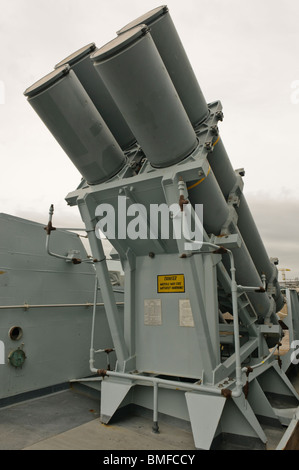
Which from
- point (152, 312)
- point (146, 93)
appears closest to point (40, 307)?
point (152, 312)

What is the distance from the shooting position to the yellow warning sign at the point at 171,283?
4.02 m

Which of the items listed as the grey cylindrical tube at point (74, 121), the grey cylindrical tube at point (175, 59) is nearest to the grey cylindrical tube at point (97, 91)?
the grey cylindrical tube at point (74, 121)

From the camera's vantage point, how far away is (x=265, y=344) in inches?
197

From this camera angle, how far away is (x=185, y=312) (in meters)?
3.95

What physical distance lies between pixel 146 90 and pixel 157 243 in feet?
5.92

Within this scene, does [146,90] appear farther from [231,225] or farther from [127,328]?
[127,328]

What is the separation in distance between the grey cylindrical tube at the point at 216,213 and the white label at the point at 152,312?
994 millimetres

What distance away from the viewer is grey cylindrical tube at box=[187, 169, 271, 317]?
3.65 m

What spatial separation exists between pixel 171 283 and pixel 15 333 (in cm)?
213

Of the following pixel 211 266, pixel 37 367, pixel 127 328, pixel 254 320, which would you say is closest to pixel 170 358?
pixel 127 328

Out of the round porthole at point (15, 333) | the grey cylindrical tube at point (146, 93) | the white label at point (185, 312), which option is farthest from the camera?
the round porthole at point (15, 333)

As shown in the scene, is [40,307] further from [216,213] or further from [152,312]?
[216,213]

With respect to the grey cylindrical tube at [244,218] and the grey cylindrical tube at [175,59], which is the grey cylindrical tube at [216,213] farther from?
the grey cylindrical tube at [175,59]

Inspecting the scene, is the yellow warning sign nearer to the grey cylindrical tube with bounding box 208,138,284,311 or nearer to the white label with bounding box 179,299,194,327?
the white label with bounding box 179,299,194,327
